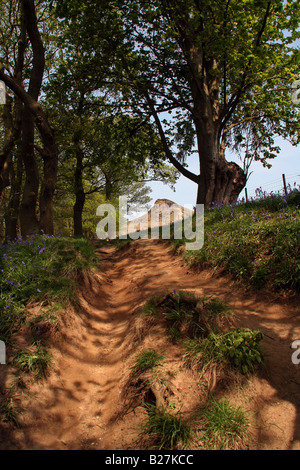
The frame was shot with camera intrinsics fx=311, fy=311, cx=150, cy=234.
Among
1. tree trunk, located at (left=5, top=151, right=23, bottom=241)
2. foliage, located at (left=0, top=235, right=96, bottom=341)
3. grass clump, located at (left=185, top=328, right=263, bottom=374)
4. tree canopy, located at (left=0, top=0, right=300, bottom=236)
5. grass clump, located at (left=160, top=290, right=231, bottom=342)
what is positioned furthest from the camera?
tree trunk, located at (left=5, top=151, right=23, bottom=241)

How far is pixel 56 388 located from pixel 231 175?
9854 millimetres

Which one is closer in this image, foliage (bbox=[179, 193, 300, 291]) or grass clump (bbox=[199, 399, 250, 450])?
grass clump (bbox=[199, 399, 250, 450])

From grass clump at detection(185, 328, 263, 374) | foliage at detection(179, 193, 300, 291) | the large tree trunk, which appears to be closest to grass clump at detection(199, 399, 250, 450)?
grass clump at detection(185, 328, 263, 374)

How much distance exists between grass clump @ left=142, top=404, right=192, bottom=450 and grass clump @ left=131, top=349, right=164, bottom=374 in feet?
1.95

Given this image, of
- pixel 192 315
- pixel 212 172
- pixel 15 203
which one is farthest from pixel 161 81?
pixel 192 315

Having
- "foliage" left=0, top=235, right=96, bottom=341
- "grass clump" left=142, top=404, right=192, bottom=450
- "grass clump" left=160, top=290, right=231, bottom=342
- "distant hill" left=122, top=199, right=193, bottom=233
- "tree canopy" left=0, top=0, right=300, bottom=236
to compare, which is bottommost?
"grass clump" left=142, top=404, right=192, bottom=450

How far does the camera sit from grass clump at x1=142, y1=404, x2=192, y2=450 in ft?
8.63

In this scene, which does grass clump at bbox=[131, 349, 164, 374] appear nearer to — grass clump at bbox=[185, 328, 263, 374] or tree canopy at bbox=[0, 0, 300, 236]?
grass clump at bbox=[185, 328, 263, 374]

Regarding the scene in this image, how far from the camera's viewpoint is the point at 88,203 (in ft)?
114

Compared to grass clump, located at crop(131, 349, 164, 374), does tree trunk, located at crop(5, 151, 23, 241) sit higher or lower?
higher

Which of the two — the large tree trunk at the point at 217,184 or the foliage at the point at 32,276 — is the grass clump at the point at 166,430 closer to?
the foliage at the point at 32,276

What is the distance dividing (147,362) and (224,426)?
1107 millimetres

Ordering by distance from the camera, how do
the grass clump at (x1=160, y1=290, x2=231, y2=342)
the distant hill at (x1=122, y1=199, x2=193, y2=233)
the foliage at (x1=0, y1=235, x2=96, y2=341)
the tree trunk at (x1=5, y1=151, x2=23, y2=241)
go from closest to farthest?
the grass clump at (x1=160, y1=290, x2=231, y2=342) → the foliage at (x1=0, y1=235, x2=96, y2=341) → the tree trunk at (x1=5, y1=151, x2=23, y2=241) → the distant hill at (x1=122, y1=199, x2=193, y2=233)

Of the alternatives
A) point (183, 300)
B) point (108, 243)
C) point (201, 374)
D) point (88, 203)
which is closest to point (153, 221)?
point (108, 243)
